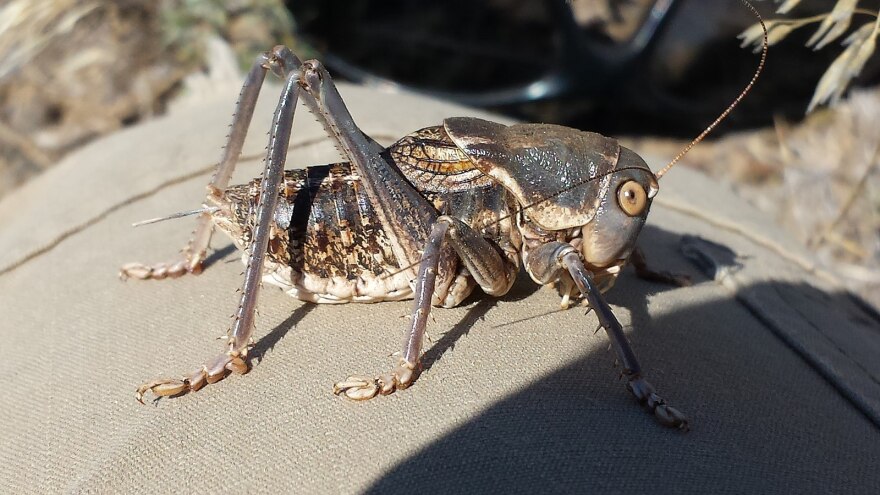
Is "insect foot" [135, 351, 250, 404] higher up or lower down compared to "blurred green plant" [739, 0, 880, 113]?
lower down

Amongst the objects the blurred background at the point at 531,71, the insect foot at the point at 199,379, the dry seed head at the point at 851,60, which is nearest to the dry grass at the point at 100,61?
the blurred background at the point at 531,71

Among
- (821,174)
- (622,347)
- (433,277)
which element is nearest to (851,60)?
(622,347)

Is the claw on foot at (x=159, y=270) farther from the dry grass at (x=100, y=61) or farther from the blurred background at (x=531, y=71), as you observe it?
the dry grass at (x=100, y=61)

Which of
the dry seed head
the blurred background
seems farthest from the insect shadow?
the blurred background

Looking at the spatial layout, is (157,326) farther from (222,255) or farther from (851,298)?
(851,298)

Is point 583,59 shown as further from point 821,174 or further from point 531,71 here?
point 821,174

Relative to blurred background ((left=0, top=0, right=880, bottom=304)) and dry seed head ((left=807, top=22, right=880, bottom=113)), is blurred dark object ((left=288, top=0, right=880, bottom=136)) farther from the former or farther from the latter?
dry seed head ((left=807, top=22, right=880, bottom=113))

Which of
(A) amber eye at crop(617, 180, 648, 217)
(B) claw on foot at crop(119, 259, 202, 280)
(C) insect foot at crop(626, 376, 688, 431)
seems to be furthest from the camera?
(B) claw on foot at crop(119, 259, 202, 280)
